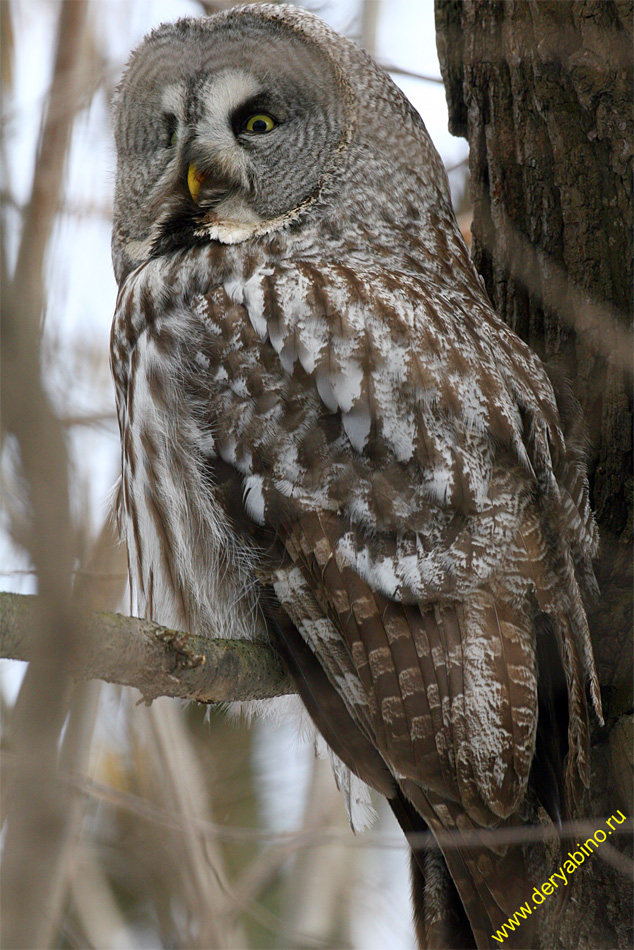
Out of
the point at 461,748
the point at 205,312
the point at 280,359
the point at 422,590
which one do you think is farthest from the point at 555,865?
the point at 205,312

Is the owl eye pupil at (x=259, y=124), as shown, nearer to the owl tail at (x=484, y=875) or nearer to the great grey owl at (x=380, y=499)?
the great grey owl at (x=380, y=499)

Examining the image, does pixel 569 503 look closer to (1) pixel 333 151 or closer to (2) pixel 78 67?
(1) pixel 333 151

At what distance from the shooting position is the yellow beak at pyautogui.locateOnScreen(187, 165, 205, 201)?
2867mm

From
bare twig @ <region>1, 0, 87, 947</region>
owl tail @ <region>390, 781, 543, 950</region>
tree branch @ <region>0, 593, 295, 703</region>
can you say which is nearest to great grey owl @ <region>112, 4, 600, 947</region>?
owl tail @ <region>390, 781, 543, 950</region>

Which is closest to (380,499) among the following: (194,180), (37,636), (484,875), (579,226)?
(484,875)

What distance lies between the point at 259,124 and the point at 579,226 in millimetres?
977

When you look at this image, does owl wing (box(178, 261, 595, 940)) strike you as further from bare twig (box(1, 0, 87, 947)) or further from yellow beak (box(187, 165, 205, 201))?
bare twig (box(1, 0, 87, 947))

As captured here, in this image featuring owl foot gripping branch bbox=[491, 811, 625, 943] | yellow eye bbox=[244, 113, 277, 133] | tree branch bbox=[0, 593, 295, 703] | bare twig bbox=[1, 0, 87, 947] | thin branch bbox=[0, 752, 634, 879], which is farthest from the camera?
yellow eye bbox=[244, 113, 277, 133]

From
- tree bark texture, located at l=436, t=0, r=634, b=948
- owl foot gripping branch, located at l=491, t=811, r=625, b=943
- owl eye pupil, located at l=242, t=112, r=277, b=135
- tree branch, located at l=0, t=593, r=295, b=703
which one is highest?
owl eye pupil, located at l=242, t=112, r=277, b=135

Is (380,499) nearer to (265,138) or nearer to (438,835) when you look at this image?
(438,835)

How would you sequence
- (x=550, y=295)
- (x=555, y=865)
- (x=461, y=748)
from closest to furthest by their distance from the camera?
(x=461, y=748) → (x=555, y=865) → (x=550, y=295)

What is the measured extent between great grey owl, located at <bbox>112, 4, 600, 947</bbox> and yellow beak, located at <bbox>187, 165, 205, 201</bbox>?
0.34 feet

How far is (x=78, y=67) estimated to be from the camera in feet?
8.04

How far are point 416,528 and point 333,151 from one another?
124 cm
